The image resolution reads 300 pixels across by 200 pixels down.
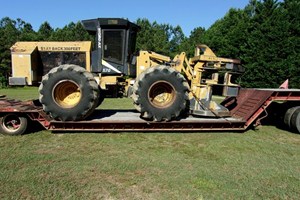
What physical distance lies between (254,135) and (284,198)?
12.8 feet

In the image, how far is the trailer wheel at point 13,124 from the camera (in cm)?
746

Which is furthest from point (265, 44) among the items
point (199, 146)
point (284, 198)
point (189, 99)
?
point (284, 198)

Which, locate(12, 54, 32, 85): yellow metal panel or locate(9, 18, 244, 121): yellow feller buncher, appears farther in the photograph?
locate(12, 54, 32, 85): yellow metal panel

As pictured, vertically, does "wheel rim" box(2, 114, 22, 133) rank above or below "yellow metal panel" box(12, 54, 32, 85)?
below

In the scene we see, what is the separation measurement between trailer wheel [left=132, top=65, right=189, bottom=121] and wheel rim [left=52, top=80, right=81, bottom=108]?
155 centimetres

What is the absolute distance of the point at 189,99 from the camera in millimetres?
8617

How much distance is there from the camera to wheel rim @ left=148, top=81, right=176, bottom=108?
7.97m

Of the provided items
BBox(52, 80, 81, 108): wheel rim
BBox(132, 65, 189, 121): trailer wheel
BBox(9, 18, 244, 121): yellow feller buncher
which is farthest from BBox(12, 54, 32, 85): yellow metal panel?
BBox(132, 65, 189, 121): trailer wheel

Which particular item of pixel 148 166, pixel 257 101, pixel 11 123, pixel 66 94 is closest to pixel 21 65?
pixel 66 94

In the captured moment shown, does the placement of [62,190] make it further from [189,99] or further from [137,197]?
[189,99]

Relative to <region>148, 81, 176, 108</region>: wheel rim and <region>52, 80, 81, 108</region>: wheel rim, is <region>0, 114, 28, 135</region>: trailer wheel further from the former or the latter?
<region>148, 81, 176, 108</region>: wheel rim

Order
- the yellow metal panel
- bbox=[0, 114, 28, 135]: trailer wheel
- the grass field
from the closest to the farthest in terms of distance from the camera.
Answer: the grass field < bbox=[0, 114, 28, 135]: trailer wheel < the yellow metal panel

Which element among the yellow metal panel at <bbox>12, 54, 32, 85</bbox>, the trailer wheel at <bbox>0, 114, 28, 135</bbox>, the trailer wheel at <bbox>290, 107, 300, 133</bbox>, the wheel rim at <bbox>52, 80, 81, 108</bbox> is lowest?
the trailer wheel at <bbox>0, 114, 28, 135</bbox>

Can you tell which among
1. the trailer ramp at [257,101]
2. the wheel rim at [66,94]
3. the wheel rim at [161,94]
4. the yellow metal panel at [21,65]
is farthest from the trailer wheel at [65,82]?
the trailer ramp at [257,101]
